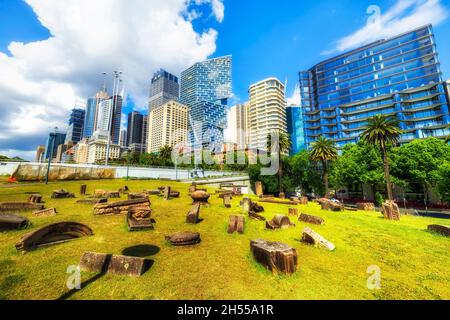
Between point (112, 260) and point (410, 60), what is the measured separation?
355 ft

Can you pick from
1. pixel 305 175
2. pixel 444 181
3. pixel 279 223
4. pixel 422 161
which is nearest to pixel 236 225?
pixel 279 223

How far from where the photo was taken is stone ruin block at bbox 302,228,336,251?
8.10 metres

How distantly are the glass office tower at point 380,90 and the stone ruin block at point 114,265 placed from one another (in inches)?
2948

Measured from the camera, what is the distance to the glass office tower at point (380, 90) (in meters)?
66.6

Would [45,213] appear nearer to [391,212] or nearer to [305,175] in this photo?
[391,212]

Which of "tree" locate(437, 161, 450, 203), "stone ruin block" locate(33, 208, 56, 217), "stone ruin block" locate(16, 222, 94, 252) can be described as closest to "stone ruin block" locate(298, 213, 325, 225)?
"stone ruin block" locate(16, 222, 94, 252)

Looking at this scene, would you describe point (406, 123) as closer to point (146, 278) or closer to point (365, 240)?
point (365, 240)

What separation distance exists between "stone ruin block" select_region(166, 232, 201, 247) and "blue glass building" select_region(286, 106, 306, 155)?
121m

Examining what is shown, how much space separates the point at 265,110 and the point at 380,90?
6698cm

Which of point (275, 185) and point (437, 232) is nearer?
point (437, 232)

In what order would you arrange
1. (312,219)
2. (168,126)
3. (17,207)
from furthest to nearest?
(168,126) < (312,219) < (17,207)

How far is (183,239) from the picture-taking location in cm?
772
